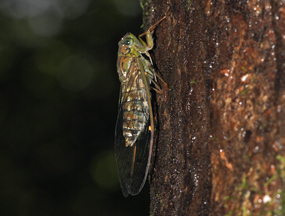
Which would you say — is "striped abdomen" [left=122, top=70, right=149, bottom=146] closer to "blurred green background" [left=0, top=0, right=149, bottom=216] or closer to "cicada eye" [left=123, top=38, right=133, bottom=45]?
"cicada eye" [left=123, top=38, right=133, bottom=45]

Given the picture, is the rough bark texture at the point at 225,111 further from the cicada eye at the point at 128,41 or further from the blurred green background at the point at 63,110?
the blurred green background at the point at 63,110

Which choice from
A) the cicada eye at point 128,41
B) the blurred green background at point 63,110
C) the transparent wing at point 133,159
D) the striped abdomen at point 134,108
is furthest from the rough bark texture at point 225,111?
the blurred green background at point 63,110

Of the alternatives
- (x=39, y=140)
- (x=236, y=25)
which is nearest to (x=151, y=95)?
(x=236, y=25)

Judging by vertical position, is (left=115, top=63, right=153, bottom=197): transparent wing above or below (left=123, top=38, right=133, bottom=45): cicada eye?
below

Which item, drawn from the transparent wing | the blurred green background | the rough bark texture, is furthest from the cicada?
the blurred green background

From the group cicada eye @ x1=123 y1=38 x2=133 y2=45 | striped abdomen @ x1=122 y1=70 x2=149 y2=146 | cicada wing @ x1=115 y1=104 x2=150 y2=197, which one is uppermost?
cicada eye @ x1=123 y1=38 x2=133 y2=45

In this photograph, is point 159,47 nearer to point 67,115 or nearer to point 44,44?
point 67,115

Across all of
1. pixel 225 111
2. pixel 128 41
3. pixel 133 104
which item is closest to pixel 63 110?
pixel 128 41
